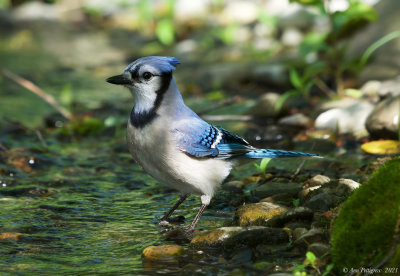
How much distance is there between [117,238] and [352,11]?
3641 millimetres

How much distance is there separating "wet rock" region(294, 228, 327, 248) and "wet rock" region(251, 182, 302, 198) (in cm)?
101

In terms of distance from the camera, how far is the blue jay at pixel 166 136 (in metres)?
4.00

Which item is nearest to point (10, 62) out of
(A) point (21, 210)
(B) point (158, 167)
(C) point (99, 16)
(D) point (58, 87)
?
(D) point (58, 87)

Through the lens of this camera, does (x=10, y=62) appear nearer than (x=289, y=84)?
No

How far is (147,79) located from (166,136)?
40 centimetres

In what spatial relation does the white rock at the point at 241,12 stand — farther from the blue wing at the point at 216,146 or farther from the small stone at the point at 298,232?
the small stone at the point at 298,232

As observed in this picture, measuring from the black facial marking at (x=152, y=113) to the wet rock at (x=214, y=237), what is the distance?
847mm

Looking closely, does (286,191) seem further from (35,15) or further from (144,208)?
(35,15)

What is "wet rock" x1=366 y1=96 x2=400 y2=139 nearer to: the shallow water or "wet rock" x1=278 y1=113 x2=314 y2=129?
"wet rock" x1=278 y1=113 x2=314 y2=129

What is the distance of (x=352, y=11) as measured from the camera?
6219 millimetres

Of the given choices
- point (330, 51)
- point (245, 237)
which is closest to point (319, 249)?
point (245, 237)

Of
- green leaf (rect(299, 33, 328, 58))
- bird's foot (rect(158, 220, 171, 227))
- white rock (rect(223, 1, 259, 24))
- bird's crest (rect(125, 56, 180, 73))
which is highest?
white rock (rect(223, 1, 259, 24))

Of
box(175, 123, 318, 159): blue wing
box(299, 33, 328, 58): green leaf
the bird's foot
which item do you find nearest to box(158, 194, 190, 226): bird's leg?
the bird's foot

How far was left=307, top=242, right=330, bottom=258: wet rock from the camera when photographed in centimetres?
319
